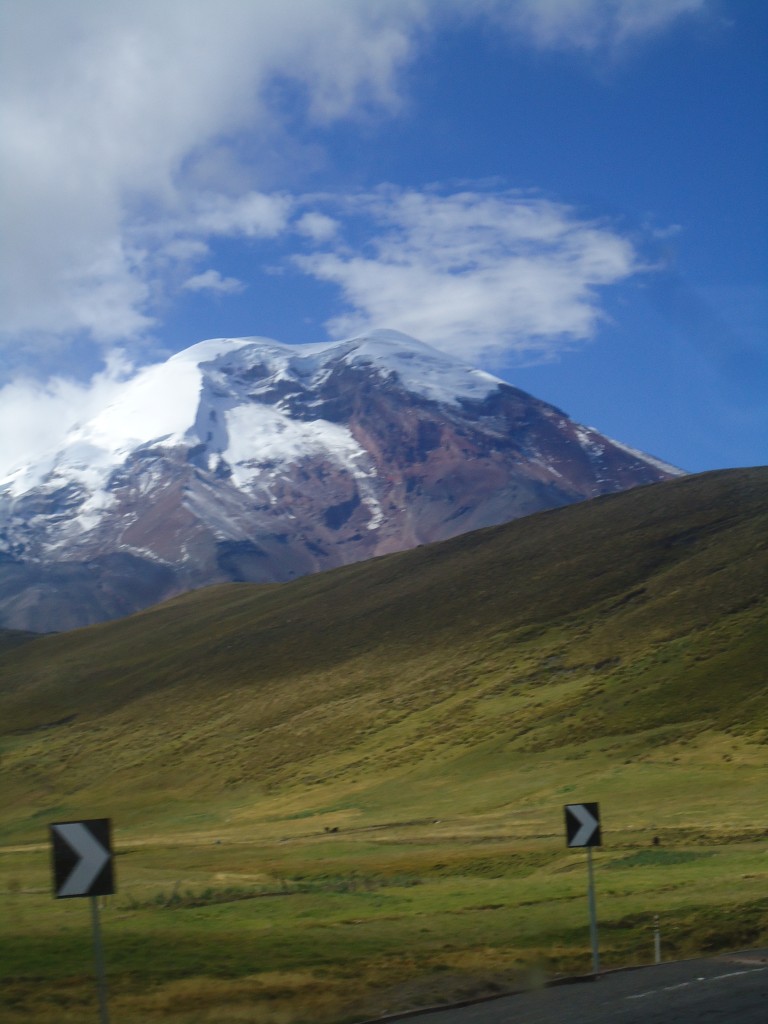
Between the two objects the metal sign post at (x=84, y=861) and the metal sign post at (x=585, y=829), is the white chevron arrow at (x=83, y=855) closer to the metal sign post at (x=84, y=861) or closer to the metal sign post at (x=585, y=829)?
the metal sign post at (x=84, y=861)

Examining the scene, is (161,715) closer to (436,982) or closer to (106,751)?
(106,751)

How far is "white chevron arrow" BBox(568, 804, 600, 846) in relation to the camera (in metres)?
18.1

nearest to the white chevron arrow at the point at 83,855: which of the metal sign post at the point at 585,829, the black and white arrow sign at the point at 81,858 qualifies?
the black and white arrow sign at the point at 81,858

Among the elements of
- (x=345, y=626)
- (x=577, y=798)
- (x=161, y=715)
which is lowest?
(x=577, y=798)

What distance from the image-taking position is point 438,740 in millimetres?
88312

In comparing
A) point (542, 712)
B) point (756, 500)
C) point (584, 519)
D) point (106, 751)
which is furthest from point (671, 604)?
point (106, 751)

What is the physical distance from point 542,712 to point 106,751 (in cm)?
4237

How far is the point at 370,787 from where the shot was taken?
3130 inches

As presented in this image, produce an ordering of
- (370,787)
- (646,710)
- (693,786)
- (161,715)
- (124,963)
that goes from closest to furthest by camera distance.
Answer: (124,963) < (693,786) < (370,787) < (646,710) < (161,715)

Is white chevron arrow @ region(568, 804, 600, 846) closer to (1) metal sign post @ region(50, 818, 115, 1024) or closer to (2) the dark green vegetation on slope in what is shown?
(2) the dark green vegetation on slope

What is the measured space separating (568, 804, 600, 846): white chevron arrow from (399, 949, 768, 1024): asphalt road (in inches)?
78.2

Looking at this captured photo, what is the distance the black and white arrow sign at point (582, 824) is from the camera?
59.3 feet

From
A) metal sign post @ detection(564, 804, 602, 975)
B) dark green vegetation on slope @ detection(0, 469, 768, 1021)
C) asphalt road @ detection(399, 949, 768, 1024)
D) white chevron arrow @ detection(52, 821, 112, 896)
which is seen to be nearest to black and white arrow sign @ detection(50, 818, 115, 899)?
white chevron arrow @ detection(52, 821, 112, 896)

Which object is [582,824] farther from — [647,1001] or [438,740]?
[438,740]
